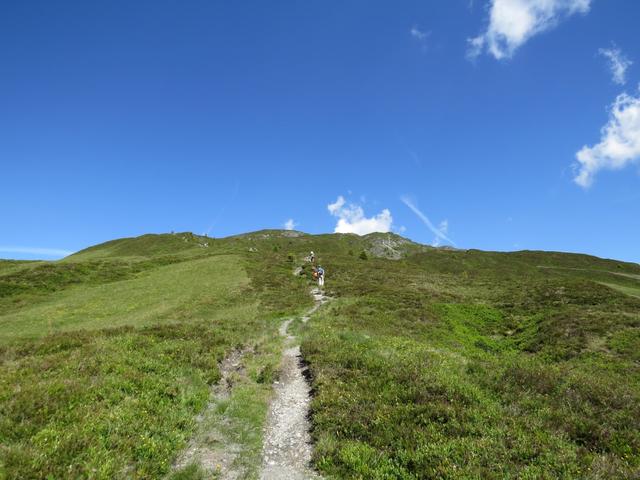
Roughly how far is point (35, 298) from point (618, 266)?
474 ft

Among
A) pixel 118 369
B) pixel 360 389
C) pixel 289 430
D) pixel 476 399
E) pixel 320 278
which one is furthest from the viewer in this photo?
pixel 320 278

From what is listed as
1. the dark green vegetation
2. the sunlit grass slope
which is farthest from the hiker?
the dark green vegetation

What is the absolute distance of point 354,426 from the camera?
11344mm

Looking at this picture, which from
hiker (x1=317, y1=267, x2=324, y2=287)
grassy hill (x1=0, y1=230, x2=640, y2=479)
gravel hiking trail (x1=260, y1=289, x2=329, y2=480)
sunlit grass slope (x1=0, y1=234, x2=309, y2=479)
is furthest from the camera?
hiker (x1=317, y1=267, x2=324, y2=287)

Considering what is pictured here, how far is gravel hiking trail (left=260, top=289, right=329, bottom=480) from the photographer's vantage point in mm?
9807

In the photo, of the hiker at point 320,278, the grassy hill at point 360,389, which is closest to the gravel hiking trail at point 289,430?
the grassy hill at point 360,389

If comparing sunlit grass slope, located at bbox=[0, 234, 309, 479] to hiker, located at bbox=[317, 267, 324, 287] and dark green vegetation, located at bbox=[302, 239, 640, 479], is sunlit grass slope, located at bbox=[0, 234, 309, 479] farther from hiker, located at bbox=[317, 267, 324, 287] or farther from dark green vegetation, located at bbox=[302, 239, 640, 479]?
hiker, located at bbox=[317, 267, 324, 287]

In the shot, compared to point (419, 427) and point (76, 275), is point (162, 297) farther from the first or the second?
point (419, 427)

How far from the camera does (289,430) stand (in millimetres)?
12008

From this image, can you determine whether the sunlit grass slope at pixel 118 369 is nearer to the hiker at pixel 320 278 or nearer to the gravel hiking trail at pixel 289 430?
the gravel hiking trail at pixel 289 430

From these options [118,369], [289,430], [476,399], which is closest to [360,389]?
[289,430]

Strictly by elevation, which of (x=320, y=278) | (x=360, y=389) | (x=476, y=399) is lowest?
(x=360, y=389)

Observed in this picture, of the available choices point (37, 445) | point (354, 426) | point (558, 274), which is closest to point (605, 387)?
point (354, 426)

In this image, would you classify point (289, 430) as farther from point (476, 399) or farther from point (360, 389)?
point (476, 399)
